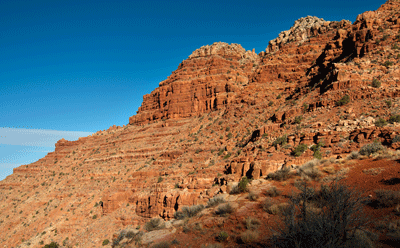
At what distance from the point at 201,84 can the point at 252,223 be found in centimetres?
4290

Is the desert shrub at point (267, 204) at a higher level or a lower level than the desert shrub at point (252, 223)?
higher

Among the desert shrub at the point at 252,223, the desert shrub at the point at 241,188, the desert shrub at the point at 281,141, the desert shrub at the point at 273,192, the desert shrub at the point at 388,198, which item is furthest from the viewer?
the desert shrub at the point at 281,141

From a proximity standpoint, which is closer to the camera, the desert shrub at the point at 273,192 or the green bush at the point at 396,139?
the desert shrub at the point at 273,192

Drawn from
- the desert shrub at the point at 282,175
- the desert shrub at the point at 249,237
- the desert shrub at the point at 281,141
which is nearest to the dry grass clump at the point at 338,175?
the desert shrub at the point at 282,175

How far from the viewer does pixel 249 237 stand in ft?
25.4

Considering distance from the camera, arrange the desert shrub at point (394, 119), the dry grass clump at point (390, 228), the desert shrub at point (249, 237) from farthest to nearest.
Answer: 1. the desert shrub at point (394, 119)
2. the desert shrub at point (249, 237)
3. the dry grass clump at point (390, 228)

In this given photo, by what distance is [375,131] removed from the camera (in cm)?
1404

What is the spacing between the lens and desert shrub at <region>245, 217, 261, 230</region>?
8.41 metres

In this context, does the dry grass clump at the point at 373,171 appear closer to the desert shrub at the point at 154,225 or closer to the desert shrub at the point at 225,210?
the desert shrub at the point at 225,210

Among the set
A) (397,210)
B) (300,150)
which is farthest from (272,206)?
(300,150)

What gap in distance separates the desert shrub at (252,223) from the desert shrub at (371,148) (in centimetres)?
793

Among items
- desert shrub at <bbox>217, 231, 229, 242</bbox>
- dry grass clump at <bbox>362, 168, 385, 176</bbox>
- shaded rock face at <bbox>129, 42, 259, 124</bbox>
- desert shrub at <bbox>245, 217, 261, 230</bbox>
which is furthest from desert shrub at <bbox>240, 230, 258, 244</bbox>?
shaded rock face at <bbox>129, 42, 259, 124</bbox>

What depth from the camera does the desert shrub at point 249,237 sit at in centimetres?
769

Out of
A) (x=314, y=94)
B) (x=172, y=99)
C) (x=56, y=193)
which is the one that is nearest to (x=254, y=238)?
(x=314, y=94)
